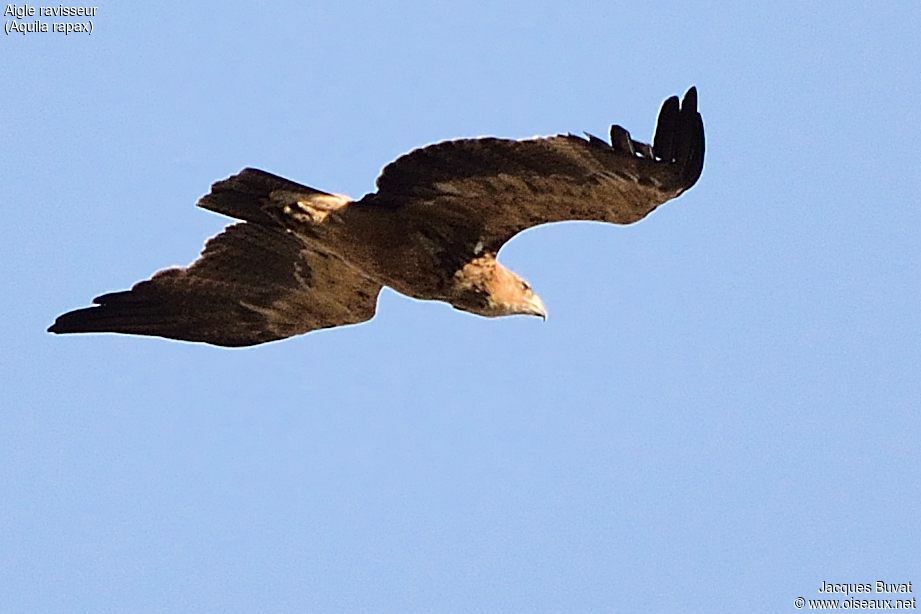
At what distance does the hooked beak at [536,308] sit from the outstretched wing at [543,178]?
445mm

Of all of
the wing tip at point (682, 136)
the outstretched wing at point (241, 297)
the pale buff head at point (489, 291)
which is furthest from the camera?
the outstretched wing at point (241, 297)

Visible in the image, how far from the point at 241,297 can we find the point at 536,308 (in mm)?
2459

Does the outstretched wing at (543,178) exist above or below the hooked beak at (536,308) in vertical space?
above

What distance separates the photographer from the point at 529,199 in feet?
32.8

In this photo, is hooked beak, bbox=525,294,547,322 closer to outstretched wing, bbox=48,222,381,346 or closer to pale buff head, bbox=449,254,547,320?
pale buff head, bbox=449,254,547,320

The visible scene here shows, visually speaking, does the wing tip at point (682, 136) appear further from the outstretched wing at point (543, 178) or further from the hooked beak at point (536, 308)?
the hooked beak at point (536, 308)

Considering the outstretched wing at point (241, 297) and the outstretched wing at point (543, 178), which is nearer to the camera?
the outstretched wing at point (543, 178)

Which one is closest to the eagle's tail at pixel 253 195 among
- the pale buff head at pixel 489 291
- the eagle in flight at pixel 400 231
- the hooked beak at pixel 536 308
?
the eagle in flight at pixel 400 231

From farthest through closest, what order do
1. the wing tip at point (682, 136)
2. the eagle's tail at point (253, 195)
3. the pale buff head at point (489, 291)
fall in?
the eagle's tail at point (253, 195)
the pale buff head at point (489, 291)
the wing tip at point (682, 136)

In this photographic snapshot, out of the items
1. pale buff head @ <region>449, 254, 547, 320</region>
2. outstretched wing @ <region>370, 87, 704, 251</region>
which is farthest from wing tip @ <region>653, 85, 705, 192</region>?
pale buff head @ <region>449, 254, 547, 320</region>

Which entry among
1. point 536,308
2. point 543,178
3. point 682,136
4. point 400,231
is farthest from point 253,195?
point 682,136

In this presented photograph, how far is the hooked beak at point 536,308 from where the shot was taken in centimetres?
1073

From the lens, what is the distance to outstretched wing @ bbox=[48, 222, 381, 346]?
1177 centimetres

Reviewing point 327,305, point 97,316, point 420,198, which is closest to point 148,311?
point 97,316
